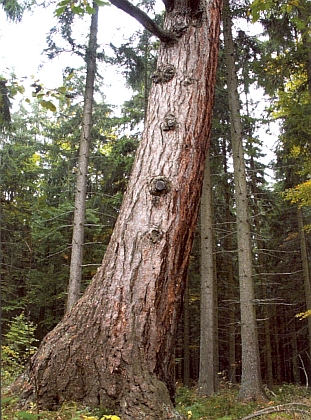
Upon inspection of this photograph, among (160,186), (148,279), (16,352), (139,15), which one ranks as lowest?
(16,352)

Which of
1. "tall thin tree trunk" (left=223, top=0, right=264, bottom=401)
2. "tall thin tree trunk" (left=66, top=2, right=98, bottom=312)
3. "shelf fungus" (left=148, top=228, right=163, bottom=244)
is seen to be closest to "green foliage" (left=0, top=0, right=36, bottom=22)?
"tall thin tree trunk" (left=66, top=2, right=98, bottom=312)

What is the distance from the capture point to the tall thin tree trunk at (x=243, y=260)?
9119 millimetres

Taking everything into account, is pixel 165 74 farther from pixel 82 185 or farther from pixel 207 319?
pixel 207 319

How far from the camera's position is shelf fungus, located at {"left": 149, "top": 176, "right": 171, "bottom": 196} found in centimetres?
334

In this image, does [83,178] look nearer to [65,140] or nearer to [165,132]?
[65,140]

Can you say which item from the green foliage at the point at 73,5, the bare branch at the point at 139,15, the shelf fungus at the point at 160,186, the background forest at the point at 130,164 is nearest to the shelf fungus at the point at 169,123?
the shelf fungus at the point at 160,186

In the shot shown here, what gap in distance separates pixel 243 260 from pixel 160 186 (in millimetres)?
6964

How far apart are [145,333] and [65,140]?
12.8 metres

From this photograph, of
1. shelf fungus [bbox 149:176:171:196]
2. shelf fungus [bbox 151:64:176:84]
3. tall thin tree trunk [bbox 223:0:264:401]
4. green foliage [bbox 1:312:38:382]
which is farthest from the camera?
tall thin tree trunk [bbox 223:0:264:401]

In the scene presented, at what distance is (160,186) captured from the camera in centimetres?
334

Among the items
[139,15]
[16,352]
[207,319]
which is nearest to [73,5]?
[139,15]

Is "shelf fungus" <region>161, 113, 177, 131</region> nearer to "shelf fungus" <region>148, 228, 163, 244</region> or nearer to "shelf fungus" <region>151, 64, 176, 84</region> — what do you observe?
"shelf fungus" <region>151, 64, 176, 84</region>

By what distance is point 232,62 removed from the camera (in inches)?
429

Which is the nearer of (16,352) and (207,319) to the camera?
(16,352)
